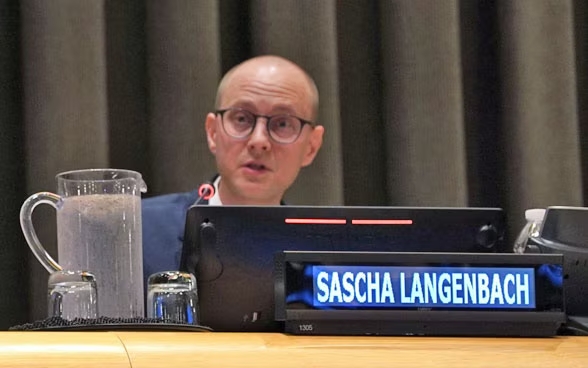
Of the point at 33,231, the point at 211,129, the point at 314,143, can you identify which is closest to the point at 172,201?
the point at 211,129

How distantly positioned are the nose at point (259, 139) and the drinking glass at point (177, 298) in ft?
2.74

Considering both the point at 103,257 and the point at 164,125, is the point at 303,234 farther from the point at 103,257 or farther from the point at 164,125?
the point at 164,125

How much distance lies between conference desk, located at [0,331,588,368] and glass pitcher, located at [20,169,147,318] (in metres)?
0.20

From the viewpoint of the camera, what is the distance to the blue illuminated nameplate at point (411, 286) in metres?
0.70

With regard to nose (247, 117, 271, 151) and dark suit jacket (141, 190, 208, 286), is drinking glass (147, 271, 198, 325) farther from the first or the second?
nose (247, 117, 271, 151)

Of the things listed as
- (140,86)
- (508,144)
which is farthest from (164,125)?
(508,144)

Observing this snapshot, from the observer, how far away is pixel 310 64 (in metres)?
1.72

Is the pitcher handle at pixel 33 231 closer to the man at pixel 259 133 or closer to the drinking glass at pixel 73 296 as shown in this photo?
the drinking glass at pixel 73 296

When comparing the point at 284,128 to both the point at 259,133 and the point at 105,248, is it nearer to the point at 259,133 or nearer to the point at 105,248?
the point at 259,133

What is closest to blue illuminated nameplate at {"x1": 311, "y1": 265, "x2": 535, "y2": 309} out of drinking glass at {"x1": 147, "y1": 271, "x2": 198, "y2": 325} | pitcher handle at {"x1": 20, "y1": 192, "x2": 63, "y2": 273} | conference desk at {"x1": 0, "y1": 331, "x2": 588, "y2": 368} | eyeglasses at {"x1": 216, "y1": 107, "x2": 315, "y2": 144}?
conference desk at {"x1": 0, "y1": 331, "x2": 588, "y2": 368}

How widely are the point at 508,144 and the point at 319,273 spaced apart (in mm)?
1141

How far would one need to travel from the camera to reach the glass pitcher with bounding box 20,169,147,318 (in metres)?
0.84

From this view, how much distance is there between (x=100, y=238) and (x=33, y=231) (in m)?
0.06

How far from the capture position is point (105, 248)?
0.85m
